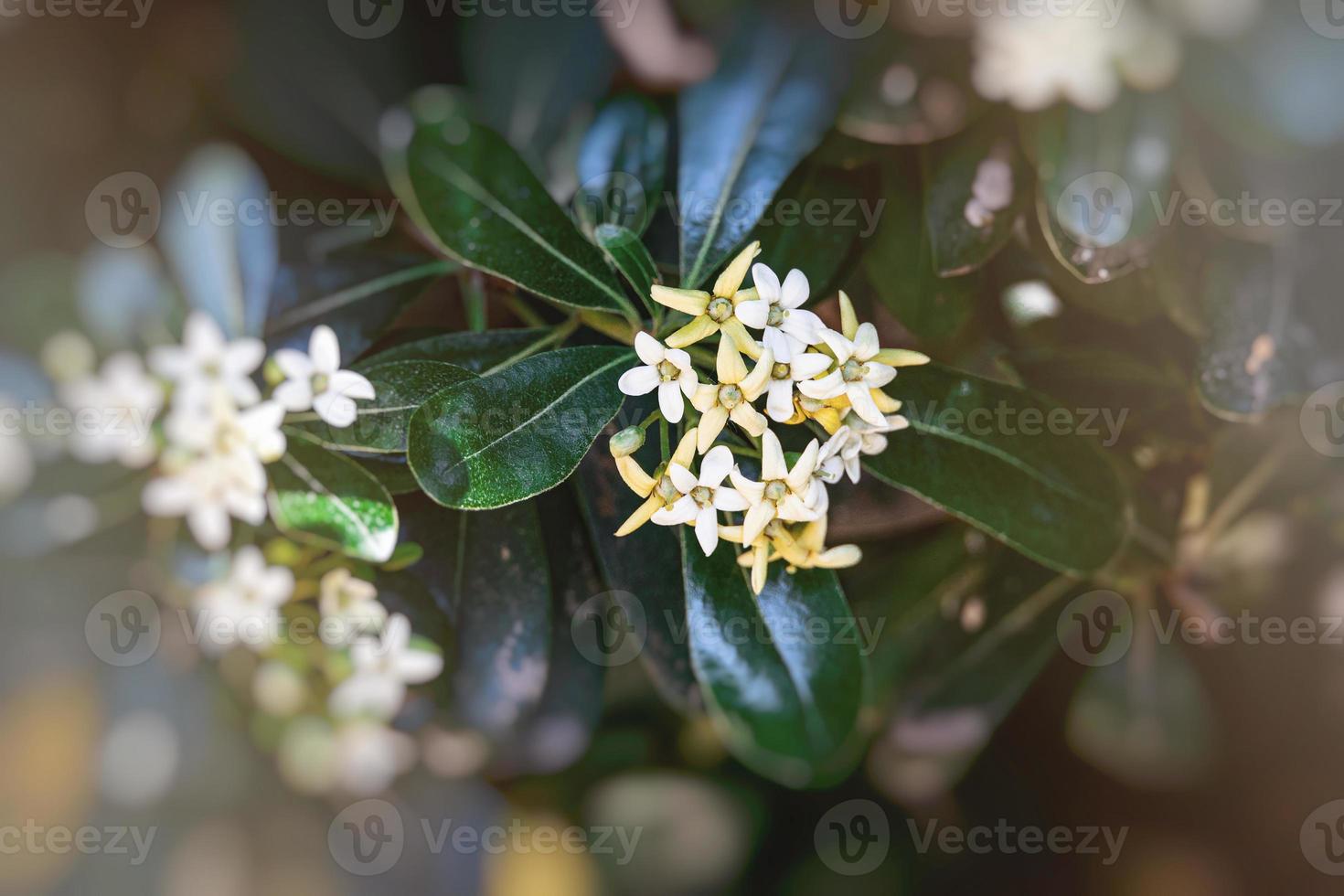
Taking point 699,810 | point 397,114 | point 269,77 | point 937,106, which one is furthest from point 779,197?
point 699,810

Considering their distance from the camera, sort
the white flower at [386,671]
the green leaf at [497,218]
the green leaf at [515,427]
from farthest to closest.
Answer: the white flower at [386,671]
the green leaf at [497,218]
the green leaf at [515,427]

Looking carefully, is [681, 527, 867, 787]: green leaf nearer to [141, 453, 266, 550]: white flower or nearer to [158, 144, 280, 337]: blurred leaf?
[141, 453, 266, 550]: white flower

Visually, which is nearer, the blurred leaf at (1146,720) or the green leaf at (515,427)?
the green leaf at (515,427)

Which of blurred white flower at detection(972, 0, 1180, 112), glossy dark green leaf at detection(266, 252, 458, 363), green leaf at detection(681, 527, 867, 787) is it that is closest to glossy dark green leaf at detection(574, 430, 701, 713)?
green leaf at detection(681, 527, 867, 787)

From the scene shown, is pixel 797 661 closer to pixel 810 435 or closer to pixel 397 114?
pixel 810 435

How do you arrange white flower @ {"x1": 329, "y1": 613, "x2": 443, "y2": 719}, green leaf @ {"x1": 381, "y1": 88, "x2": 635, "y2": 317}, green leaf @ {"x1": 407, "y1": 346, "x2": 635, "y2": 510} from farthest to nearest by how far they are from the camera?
white flower @ {"x1": 329, "y1": 613, "x2": 443, "y2": 719} < green leaf @ {"x1": 381, "y1": 88, "x2": 635, "y2": 317} < green leaf @ {"x1": 407, "y1": 346, "x2": 635, "y2": 510}

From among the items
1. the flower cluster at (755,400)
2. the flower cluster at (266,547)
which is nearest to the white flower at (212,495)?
the flower cluster at (266,547)

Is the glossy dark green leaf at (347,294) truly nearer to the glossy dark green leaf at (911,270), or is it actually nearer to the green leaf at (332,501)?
the green leaf at (332,501)
